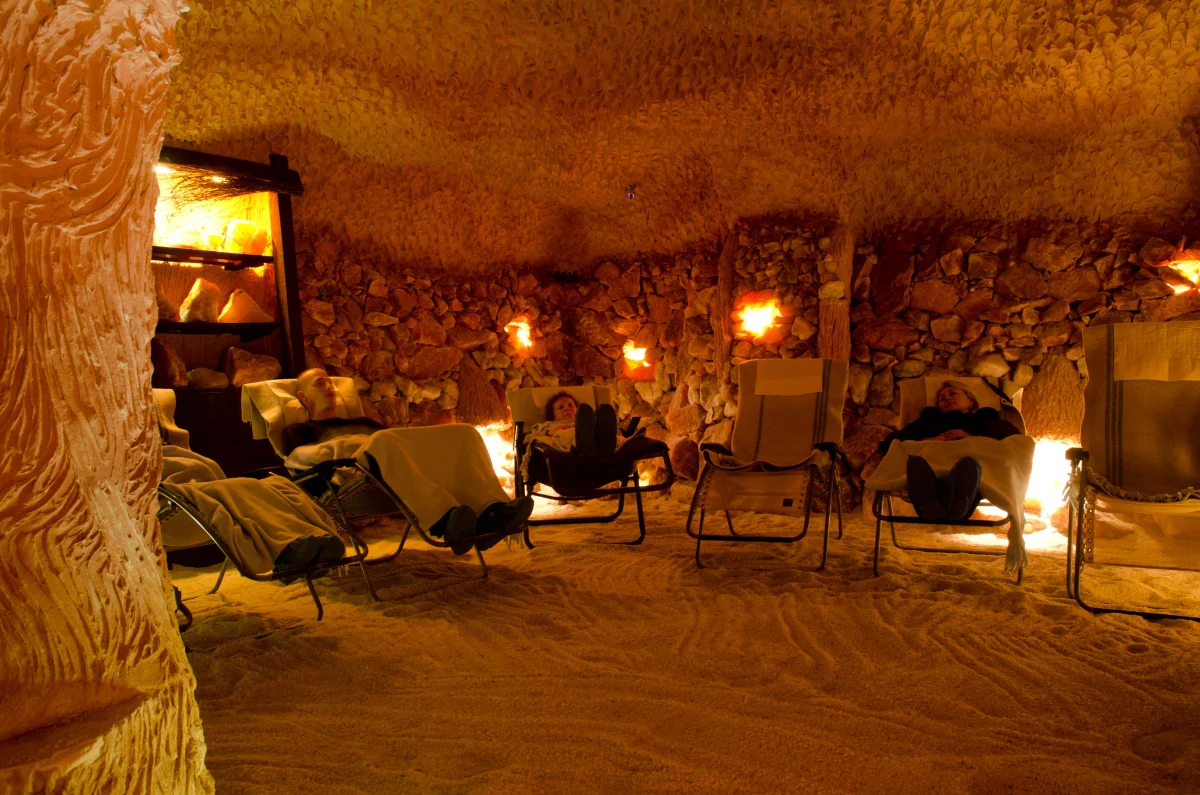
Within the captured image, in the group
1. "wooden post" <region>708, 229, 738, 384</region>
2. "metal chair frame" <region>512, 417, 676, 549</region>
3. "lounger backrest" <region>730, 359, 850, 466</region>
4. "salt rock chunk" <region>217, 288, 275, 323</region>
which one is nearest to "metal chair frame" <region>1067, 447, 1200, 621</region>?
"lounger backrest" <region>730, 359, 850, 466</region>

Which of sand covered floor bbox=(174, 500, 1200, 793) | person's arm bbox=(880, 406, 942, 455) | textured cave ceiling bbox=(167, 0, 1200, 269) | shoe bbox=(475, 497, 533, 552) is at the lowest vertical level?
sand covered floor bbox=(174, 500, 1200, 793)

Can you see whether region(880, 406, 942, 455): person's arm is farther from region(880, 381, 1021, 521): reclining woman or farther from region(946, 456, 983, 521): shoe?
region(946, 456, 983, 521): shoe

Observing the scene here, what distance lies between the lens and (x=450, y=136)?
15.3ft

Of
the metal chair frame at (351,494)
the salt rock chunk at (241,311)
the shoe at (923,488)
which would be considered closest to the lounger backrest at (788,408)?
the shoe at (923,488)

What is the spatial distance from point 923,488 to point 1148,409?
1.11 m

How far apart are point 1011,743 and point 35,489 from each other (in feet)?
6.68

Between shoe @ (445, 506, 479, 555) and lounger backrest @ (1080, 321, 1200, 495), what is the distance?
2.77 metres

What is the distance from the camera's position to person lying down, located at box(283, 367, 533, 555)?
10.1ft

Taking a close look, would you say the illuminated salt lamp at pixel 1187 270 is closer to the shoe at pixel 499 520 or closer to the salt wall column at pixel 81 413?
the shoe at pixel 499 520

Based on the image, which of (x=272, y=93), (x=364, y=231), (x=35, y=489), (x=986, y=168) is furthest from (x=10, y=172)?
(x=986, y=168)

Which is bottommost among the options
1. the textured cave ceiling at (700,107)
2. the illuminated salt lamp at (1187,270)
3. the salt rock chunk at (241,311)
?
the salt rock chunk at (241,311)

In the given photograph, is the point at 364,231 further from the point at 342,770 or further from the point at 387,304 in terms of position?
the point at 342,770

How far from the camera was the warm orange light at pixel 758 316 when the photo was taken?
5160 millimetres

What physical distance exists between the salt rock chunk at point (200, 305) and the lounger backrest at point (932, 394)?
13.4 ft
